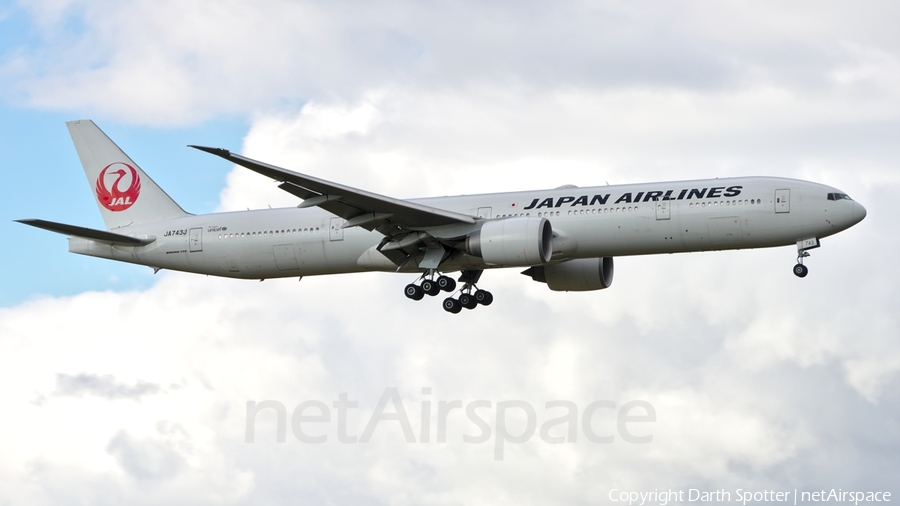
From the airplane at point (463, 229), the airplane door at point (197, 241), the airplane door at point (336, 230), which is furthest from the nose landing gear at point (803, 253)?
the airplane door at point (197, 241)

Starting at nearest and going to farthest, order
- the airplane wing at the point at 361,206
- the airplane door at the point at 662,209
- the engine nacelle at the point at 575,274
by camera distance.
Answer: the airplane wing at the point at 361,206 < the airplane door at the point at 662,209 < the engine nacelle at the point at 575,274

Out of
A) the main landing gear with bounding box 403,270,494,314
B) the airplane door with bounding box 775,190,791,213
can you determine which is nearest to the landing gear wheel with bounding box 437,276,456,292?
the main landing gear with bounding box 403,270,494,314

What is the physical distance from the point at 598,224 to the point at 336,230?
10.1m

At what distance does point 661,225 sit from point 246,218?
16.4 m

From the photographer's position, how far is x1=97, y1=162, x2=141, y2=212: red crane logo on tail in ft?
164

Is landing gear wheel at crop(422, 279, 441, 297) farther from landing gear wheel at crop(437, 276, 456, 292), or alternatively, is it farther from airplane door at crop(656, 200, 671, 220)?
airplane door at crop(656, 200, 671, 220)

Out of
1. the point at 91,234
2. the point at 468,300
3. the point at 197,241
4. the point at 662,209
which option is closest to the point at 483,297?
the point at 468,300

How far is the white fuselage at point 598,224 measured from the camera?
39969 millimetres

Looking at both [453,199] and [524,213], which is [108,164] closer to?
[453,199]

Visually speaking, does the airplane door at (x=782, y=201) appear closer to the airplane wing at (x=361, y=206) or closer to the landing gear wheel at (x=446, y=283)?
the airplane wing at (x=361, y=206)

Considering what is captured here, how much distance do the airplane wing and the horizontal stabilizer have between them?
9.78 m

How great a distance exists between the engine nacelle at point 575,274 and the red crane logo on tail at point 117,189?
1689 cm

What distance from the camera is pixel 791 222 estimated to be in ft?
131

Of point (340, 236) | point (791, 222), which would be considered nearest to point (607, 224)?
point (791, 222)
